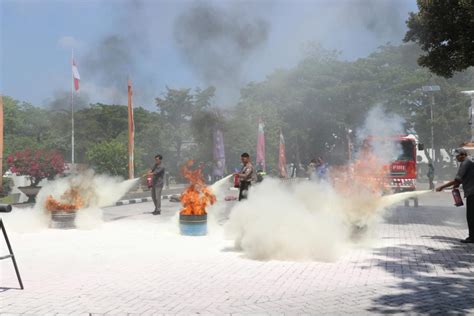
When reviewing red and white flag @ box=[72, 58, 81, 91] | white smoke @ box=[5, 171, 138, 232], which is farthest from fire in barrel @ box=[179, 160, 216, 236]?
red and white flag @ box=[72, 58, 81, 91]

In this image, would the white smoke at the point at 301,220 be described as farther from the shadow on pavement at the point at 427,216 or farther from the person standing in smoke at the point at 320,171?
the person standing in smoke at the point at 320,171

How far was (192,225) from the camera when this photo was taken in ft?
33.8

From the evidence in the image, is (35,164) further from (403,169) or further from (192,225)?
(403,169)

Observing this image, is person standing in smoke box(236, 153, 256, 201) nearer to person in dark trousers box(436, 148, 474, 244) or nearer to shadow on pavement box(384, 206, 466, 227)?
shadow on pavement box(384, 206, 466, 227)

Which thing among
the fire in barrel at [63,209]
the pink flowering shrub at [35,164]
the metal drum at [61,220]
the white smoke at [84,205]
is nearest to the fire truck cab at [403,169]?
the white smoke at [84,205]

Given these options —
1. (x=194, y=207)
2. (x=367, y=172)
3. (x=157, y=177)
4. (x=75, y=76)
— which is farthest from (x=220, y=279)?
(x=75, y=76)

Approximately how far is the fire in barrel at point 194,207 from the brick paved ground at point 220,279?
382 mm

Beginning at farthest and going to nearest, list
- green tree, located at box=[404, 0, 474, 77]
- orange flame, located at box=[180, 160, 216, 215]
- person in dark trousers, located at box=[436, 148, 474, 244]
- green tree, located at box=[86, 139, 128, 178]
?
1. green tree, located at box=[86, 139, 128, 178]
2. green tree, located at box=[404, 0, 474, 77]
3. orange flame, located at box=[180, 160, 216, 215]
4. person in dark trousers, located at box=[436, 148, 474, 244]

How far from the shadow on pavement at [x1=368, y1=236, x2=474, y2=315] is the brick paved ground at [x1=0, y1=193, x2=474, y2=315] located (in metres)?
0.01

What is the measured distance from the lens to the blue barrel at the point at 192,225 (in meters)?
10.3

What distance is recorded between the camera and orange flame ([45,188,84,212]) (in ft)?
38.1

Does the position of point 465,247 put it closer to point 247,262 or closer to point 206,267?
point 247,262

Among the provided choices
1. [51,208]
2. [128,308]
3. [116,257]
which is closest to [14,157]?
[51,208]

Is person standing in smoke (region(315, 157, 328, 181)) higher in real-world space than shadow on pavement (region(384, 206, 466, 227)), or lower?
higher
